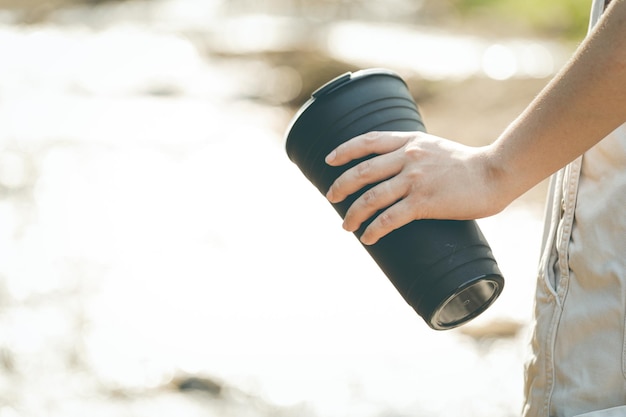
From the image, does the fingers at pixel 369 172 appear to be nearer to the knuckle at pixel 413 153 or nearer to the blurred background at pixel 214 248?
the knuckle at pixel 413 153

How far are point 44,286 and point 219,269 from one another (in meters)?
0.70

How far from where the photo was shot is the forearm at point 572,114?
1.17 m

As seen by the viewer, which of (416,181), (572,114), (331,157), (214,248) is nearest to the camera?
(572,114)

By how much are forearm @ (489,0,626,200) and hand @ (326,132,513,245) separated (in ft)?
0.11

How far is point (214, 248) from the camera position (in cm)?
407

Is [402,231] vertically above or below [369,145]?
below

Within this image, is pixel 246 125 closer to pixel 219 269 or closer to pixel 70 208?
pixel 70 208

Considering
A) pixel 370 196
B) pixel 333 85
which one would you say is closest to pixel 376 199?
pixel 370 196

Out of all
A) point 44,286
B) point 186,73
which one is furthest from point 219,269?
point 186,73

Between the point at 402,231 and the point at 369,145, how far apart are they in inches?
5.6

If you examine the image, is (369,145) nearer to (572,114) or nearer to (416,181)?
(416,181)

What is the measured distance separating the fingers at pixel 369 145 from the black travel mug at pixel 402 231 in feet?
0.09

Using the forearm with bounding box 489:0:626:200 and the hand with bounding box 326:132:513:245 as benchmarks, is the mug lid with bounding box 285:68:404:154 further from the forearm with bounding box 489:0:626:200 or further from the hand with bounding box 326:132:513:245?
the forearm with bounding box 489:0:626:200

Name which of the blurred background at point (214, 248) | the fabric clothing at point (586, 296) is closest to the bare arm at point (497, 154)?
the fabric clothing at point (586, 296)
